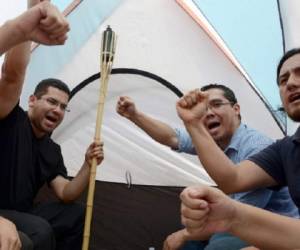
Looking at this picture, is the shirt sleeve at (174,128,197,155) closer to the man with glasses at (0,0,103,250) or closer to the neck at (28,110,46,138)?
the man with glasses at (0,0,103,250)

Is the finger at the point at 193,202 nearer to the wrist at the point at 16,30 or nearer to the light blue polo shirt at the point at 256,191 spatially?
the wrist at the point at 16,30

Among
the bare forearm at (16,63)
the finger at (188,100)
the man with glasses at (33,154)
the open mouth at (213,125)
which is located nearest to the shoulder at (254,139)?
the open mouth at (213,125)

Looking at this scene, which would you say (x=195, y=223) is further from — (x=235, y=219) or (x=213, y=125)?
(x=213, y=125)

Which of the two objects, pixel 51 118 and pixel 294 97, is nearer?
pixel 294 97

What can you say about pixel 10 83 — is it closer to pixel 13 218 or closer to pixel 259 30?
pixel 13 218

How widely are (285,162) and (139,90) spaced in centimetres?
131

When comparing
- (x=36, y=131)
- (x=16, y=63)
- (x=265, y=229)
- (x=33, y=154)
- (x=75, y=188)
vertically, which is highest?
(x=16, y=63)

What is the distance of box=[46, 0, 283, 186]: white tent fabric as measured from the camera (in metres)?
2.54

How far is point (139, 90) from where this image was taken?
2.58 m

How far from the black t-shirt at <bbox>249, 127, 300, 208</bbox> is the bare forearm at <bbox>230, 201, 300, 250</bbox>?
1.47ft

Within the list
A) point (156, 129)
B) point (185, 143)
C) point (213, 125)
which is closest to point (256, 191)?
point (213, 125)

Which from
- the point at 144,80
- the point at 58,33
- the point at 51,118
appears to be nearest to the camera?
the point at 58,33

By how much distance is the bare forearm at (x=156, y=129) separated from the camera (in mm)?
2051

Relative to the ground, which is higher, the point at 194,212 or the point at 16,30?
the point at 16,30
